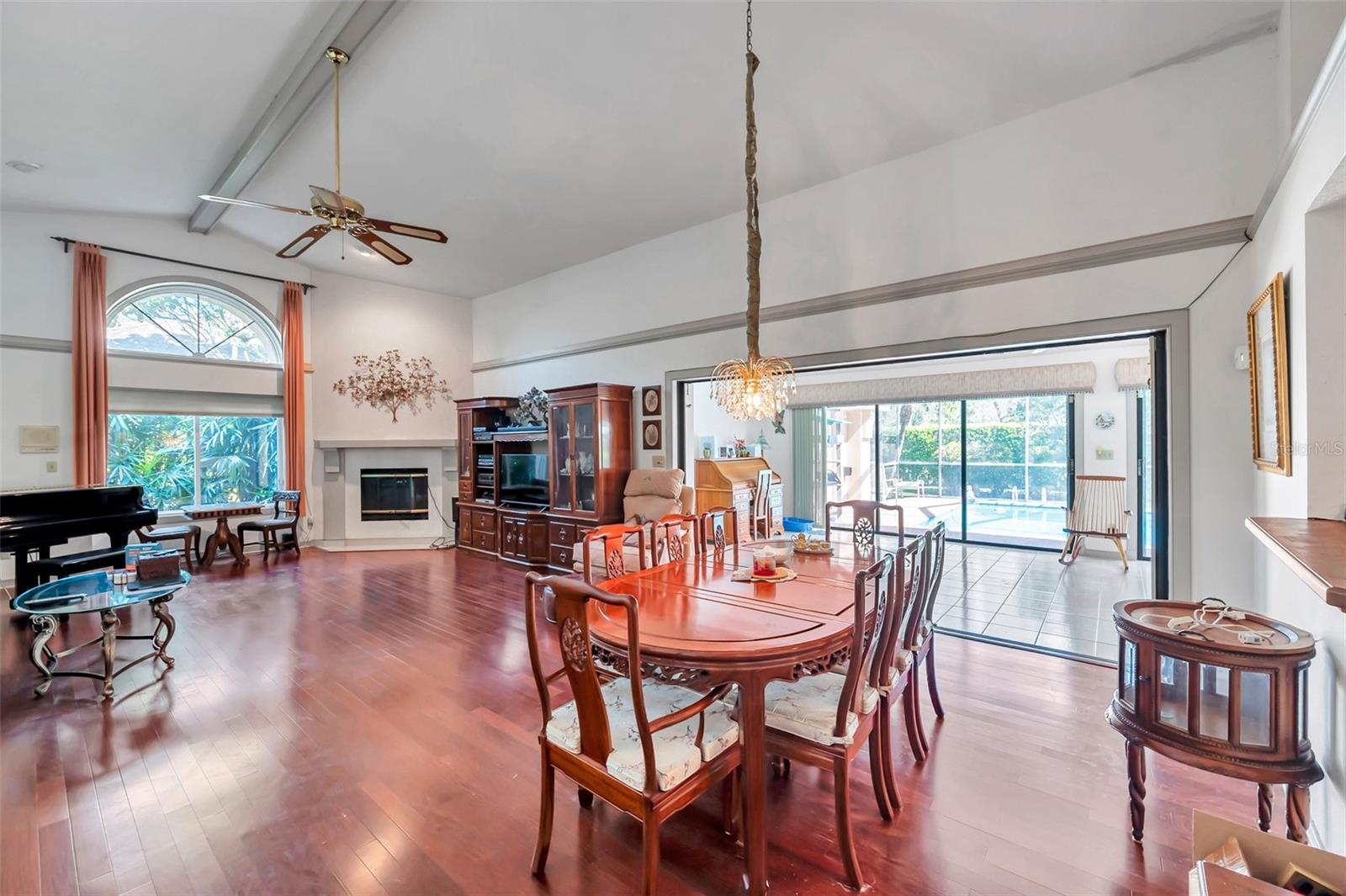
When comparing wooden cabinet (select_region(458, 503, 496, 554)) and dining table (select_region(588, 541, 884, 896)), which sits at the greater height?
dining table (select_region(588, 541, 884, 896))

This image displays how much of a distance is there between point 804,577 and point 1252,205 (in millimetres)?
3050

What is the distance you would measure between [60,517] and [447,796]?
450cm

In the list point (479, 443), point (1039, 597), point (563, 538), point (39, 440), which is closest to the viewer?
point (1039, 597)

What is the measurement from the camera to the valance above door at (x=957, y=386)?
6605 millimetres

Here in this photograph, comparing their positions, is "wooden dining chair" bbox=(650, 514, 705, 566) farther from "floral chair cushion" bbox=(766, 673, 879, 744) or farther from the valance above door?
the valance above door

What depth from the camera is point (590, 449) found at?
596 cm

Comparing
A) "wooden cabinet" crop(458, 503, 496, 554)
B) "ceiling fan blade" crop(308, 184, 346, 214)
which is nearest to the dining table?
"ceiling fan blade" crop(308, 184, 346, 214)

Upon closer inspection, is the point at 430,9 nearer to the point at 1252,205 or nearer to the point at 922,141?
the point at 922,141

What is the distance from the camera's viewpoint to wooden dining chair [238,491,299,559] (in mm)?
6629

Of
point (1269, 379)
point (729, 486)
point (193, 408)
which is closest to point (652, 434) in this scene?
point (729, 486)

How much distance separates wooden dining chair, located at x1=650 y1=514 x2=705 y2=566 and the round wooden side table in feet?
6.41

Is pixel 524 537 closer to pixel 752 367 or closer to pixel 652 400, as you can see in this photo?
pixel 652 400

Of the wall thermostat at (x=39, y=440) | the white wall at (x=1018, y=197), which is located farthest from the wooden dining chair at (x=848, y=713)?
the wall thermostat at (x=39, y=440)

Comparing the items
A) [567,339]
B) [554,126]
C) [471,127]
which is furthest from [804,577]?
[567,339]
